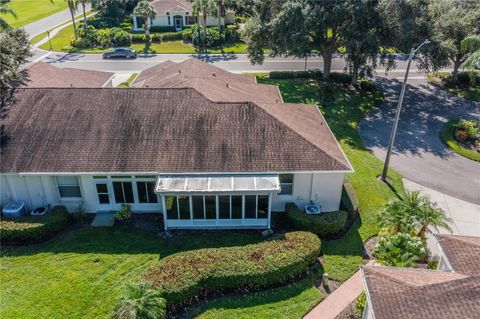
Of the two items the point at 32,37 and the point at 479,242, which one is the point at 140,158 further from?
the point at 32,37

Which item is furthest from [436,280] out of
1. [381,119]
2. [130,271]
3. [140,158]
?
[381,119]

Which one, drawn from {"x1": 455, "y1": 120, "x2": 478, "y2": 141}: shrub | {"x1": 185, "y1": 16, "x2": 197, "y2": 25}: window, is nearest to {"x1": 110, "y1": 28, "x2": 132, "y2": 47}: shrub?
{"x1": 185, "y1": 16, "x2": 197, "y2": 25}: window

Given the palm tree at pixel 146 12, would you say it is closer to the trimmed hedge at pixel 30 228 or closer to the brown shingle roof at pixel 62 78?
the brown shingle roof at pixel 62 78

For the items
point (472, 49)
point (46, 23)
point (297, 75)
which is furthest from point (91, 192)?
point (46, 23)

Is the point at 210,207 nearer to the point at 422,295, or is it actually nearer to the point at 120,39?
the point at 422,295

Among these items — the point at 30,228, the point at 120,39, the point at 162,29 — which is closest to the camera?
the point at 30,228

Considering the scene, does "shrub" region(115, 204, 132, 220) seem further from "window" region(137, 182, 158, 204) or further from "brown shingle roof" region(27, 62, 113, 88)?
"brown shingle roof" region(27, 62, 113, 88)
